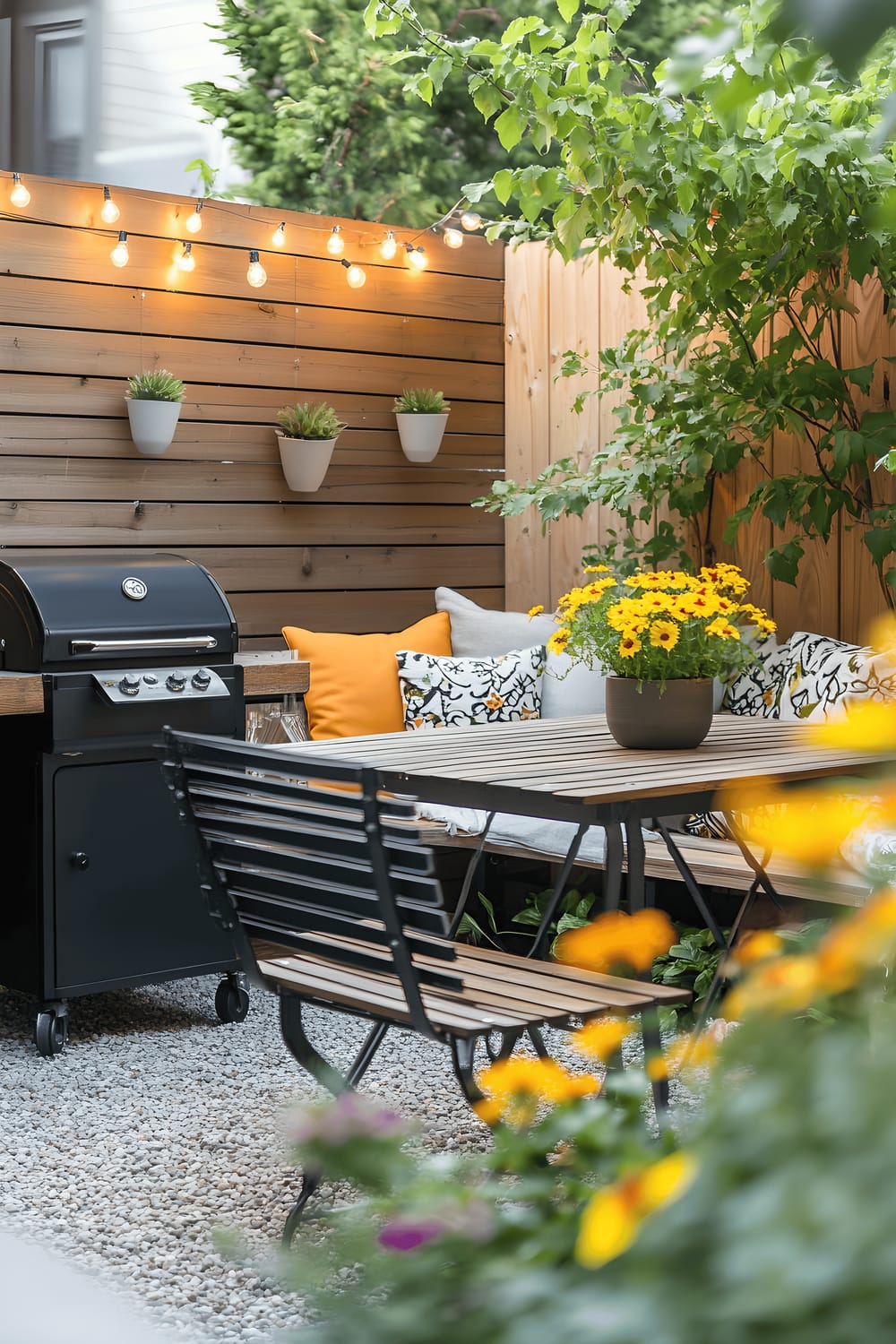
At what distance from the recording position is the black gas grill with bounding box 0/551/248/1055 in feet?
11.4

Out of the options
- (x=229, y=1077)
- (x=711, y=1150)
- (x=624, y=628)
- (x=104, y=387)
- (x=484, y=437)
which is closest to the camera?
(x=711, y=1150)

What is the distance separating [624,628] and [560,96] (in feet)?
5.45

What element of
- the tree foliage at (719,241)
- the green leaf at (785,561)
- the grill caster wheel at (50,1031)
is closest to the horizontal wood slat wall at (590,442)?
the tree foliage at (719,241)

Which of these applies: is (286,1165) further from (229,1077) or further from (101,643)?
(101,643)

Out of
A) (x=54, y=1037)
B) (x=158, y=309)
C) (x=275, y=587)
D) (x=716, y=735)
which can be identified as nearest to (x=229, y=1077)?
(x=54, y=1037)

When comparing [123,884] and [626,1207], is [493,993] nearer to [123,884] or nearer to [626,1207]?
[123,884]

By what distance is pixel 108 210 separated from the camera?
165 inches

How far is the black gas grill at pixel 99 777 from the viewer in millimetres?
3479

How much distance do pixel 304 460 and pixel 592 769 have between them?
2334mm

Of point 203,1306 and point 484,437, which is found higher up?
point 484,437

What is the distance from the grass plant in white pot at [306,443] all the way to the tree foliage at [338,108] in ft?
17.4

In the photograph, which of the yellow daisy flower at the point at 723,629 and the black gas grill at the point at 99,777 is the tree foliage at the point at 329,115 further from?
the yellow daisy flower at the point at 723,629

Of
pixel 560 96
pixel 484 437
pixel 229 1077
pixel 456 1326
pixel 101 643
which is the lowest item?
pixel 229 1077

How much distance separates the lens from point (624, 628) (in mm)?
2760
